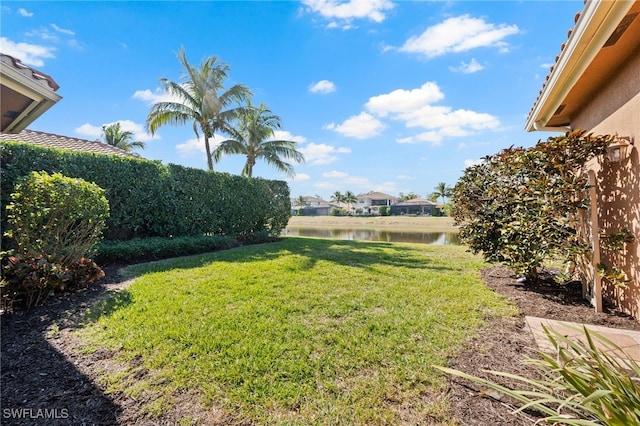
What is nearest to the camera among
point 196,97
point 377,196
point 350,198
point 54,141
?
point 54,141

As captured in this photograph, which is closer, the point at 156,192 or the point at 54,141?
the point at 156,192

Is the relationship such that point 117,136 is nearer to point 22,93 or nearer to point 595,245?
point 22,93

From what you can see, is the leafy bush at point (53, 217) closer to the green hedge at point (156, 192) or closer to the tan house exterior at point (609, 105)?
the green hedge at point (156, 192)

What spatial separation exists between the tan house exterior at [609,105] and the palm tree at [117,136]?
32.3m

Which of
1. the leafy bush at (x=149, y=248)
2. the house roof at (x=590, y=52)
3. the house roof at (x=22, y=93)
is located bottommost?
the leafy bush at (x=149, y=248)

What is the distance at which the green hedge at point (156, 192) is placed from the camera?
607 cm

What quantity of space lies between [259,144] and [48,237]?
1531cm

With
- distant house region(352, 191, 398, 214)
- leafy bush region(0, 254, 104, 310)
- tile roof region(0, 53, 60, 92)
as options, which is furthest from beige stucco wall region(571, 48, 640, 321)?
distant house region(352, 191, 398, 214)

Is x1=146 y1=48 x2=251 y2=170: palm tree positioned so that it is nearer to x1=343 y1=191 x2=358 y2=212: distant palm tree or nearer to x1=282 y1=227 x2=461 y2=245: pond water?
x1=282 y1=227 x2=461 y2=245: pond water

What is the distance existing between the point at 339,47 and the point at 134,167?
8664 mm

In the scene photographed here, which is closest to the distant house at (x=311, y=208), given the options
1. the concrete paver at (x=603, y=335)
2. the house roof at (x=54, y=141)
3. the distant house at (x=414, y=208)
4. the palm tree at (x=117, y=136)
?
the distant house at (x=414, y=208)

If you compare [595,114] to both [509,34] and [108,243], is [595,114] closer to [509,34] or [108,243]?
[509,34]

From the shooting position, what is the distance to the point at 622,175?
347cm

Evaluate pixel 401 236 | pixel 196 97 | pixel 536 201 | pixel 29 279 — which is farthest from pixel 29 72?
pixel 401 236
